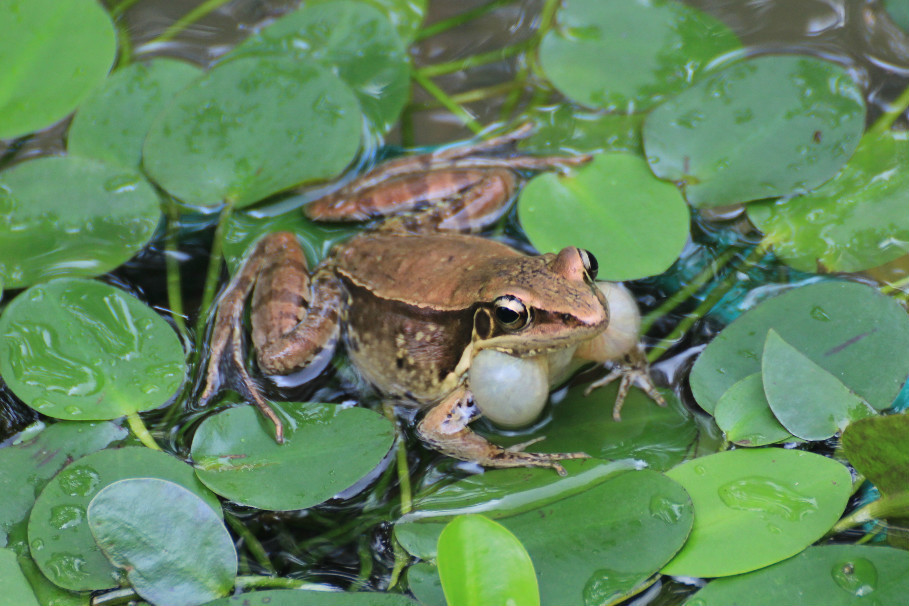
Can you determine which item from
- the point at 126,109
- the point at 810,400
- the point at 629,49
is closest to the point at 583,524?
the point at 810,400

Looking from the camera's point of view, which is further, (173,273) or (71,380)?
(173,273)

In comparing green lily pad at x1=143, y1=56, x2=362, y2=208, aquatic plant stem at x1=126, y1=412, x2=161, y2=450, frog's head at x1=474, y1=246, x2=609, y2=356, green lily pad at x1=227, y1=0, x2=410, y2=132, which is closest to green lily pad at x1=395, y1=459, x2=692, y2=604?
frog's head at x1=474, y1=246, x2=609, y2=356

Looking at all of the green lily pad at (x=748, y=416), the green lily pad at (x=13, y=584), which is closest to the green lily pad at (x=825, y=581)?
the green lily pad at (x=748, y=416)

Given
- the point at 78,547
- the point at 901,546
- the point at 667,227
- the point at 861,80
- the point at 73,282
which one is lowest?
the point at 78,547

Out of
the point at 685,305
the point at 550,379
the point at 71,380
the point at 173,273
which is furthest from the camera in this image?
the point at 173,273

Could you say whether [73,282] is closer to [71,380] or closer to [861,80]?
[71,380]

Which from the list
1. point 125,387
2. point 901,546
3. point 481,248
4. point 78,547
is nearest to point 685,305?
point 481,248

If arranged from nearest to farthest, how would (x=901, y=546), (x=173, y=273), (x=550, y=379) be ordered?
(x=901, y=546) < (x=550, y=379) < (x=173, y=273)

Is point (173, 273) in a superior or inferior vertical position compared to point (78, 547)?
superior

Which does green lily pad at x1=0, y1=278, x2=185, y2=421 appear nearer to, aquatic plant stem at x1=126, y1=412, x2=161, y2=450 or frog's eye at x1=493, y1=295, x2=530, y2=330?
aquatic plant stem at x1=126, y1=412, x2=161, y2=450
